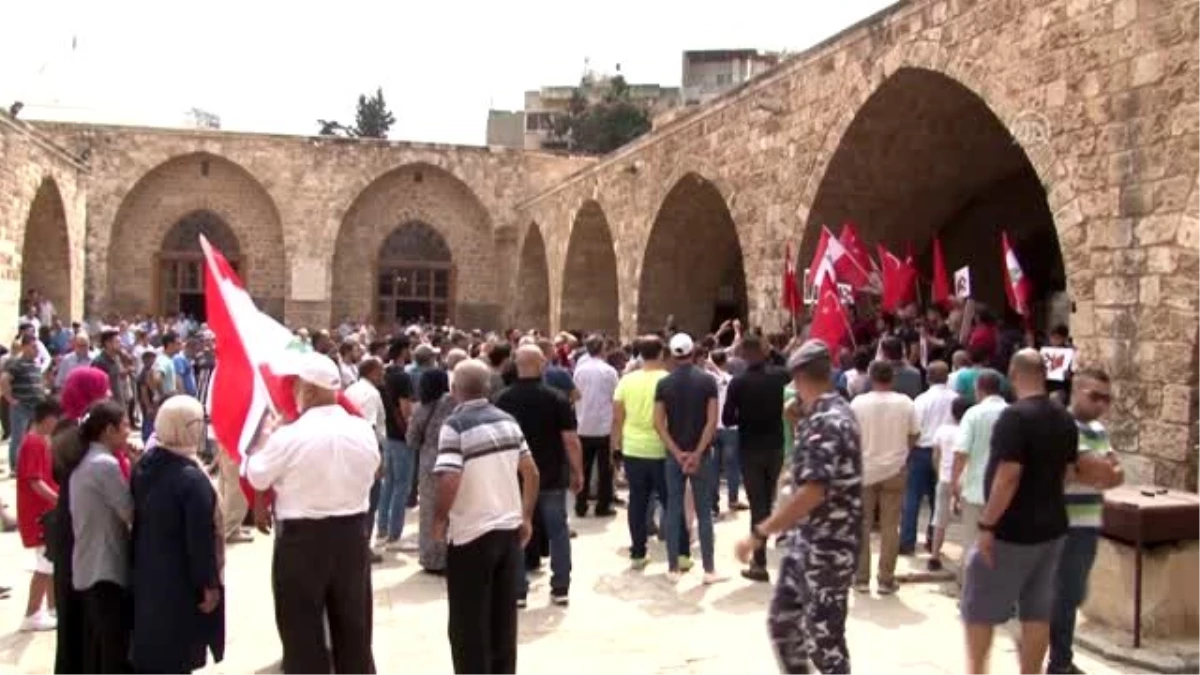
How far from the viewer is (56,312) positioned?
65.5 ft

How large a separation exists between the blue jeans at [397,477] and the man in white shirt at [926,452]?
3.44 metres

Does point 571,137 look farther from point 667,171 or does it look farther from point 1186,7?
point 1186,7

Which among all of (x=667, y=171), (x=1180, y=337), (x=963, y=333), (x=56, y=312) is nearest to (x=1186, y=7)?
(x=1180, y=337)

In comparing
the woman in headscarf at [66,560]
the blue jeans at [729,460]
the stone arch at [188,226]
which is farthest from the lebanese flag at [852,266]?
the stone arch at [188,226]

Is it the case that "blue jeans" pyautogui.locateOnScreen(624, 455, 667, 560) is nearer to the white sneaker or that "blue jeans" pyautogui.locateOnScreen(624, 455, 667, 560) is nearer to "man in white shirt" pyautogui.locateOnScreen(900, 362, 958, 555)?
"man in white shirt" pyautogui.locateOnScreen(900, 362, 958, 555)

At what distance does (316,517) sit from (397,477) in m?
3.91

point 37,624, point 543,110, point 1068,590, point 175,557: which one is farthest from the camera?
point 543,110

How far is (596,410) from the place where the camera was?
894cm

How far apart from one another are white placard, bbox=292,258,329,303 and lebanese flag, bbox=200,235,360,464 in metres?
21.8

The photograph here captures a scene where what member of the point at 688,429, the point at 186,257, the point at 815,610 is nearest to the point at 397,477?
the point at 688,429

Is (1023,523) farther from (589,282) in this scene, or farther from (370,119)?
(370,119)

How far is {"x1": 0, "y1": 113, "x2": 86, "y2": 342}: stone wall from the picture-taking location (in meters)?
15.6

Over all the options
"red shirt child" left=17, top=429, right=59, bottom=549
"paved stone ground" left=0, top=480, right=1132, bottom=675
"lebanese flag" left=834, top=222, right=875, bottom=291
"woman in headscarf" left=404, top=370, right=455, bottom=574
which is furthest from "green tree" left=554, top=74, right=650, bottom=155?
"red shirt child" left=17, top=429, right=59, bottom=549

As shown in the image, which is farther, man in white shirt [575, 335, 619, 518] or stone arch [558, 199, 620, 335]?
stone arch [558, 199, 620, 335]
